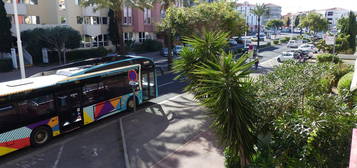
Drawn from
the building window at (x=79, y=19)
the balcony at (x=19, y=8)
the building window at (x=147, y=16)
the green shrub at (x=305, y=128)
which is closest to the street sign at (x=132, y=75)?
the green shrub at (x=305, y=128)

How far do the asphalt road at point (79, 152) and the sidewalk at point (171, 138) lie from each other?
58 cm

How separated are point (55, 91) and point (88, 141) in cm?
246

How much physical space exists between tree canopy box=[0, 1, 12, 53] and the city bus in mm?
19388

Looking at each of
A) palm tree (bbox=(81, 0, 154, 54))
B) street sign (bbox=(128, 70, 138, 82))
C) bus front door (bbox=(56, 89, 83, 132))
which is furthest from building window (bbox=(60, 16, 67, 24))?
bus front door (bbox=(56, 89, 83, 132))

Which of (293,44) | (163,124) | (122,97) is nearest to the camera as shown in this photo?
(163,124)

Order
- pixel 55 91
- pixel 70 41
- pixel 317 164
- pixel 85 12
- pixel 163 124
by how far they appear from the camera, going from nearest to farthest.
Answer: pixel 317 164 < pixel 55 91 < pixel 163 124 < pixel 70 41 < pixel 85 12

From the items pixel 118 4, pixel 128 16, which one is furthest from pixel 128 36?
pixel 118 4

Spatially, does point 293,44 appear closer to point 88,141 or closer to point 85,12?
point 85,12

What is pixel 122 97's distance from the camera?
1423 centimetres

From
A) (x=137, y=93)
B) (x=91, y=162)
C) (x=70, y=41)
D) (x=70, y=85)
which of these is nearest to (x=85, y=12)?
(x=70, y=41)

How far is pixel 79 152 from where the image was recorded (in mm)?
10305

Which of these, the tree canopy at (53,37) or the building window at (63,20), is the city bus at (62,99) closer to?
the tree canopy at (53,37)

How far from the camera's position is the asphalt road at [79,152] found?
31.1ft

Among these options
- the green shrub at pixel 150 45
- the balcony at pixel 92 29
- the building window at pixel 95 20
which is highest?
the building window at pixel 95 20
